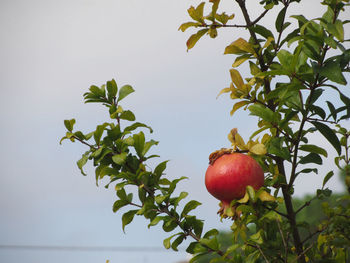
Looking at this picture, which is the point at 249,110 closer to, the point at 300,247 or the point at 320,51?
the point at 320,51

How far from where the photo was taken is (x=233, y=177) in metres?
1.19

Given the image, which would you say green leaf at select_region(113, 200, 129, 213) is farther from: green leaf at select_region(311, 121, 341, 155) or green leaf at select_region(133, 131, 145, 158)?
green leaf at select_region(311, 121, 341, 155)

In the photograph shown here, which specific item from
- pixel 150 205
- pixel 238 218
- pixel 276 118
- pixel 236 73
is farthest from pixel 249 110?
pixel 150 205

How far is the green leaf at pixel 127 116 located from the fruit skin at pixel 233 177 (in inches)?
15.9

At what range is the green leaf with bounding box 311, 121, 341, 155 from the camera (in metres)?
1.31

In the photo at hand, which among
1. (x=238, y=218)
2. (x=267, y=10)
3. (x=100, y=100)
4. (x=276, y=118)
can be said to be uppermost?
(x=267, y=10)

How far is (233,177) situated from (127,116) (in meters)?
0.50

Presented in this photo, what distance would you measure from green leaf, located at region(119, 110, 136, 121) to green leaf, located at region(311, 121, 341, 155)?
0.61 m

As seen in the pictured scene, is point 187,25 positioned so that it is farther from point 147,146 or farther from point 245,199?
point 245,199

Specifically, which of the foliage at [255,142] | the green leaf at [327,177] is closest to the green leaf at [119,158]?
the foliage at [255,142]

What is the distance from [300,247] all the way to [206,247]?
1.10 ft

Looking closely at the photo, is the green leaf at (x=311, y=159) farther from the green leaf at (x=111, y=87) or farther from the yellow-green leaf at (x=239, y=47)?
the green leaf at (x=111, y=87)

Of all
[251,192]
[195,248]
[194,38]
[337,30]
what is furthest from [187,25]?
[195,248]

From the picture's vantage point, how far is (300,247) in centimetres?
147
